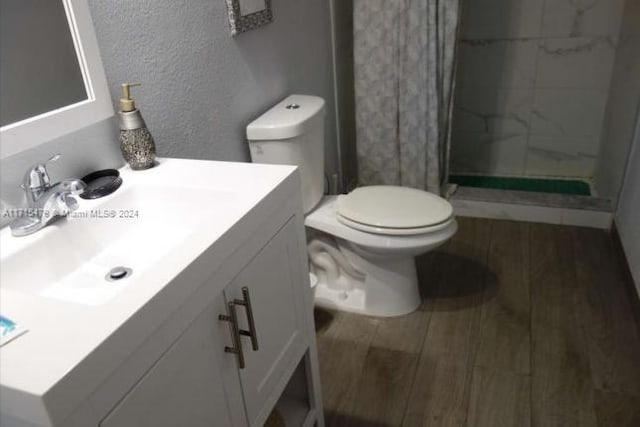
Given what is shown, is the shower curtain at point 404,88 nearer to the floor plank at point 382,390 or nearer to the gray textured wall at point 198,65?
the gray textured wall at point 198,65

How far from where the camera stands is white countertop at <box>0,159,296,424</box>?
612mm

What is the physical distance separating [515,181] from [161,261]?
278 centimetres

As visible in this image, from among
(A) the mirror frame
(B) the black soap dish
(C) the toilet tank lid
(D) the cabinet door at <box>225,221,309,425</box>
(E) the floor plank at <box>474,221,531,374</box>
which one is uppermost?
(A) the mirror frame

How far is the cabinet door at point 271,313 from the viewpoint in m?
1.06

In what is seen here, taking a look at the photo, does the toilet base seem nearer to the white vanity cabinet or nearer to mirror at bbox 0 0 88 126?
the white vanity cabinet

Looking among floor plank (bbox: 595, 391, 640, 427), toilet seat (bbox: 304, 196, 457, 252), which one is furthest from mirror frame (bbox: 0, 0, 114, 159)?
floor plank (bbox: 595, 391, 640, 427)

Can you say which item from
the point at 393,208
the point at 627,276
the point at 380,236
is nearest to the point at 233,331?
the point at 380,236

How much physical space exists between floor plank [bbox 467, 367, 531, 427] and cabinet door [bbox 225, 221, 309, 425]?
0.70m

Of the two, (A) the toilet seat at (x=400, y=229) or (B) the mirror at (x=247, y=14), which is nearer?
(B) the mirror at (x=247, y=14)

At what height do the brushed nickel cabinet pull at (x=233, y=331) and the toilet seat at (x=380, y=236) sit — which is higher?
the brushed nickel cabinet pull at (x=233, y=331)

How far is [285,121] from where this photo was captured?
1797 millimetres

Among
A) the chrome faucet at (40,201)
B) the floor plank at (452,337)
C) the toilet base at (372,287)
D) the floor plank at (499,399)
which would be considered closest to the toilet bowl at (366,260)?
the toilet base at (372,287)

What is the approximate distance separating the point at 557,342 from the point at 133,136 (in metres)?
1.60

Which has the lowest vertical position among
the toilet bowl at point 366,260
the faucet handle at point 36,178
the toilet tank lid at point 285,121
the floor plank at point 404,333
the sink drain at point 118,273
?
the floor plank at point 404,333
